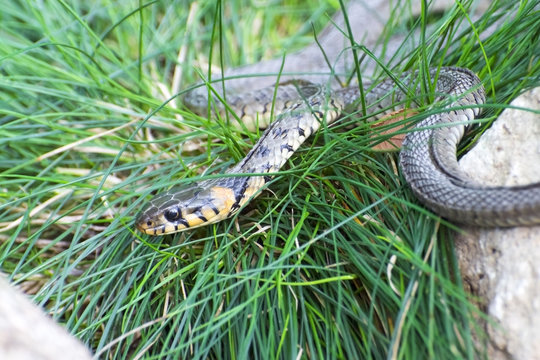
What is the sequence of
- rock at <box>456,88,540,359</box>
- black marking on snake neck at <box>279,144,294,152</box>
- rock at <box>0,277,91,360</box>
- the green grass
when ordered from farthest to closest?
1. black marking on snake neck at <box>279,144,294,152</box>
2. the green grass
3. rock at <box>456,88,540,359</box>
4. rock at <box>0,277,91,360</box>

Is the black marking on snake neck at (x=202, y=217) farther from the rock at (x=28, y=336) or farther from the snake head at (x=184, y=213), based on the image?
the rock at (x=28, y=336)

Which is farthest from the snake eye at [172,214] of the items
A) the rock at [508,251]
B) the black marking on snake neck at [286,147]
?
the rock at [508,251]

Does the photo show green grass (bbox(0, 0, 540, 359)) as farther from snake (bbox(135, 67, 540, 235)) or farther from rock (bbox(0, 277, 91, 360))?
rock (bbox(0, 277, 91, 360))

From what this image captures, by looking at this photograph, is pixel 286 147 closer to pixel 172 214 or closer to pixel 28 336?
pixel 172 214

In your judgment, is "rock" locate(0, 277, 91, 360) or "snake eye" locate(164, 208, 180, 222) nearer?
"rock" locate(0, 277, 91, 360)

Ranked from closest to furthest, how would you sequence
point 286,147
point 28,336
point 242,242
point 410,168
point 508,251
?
point 28,336 < point 508,251 < point 410,168 < point 242,242 < point 286,147

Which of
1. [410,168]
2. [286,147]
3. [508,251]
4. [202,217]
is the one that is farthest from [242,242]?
[508,251]

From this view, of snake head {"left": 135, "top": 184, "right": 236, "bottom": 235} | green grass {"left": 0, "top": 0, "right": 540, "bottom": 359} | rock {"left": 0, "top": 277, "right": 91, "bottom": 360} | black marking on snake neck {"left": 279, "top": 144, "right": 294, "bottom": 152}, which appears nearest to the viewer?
rock {"left": 0, "top": 277, "right": 91, "bottom": 360}

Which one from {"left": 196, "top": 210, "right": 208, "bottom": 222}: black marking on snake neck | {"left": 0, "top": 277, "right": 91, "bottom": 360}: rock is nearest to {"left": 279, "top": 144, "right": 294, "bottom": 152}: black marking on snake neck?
{"left": 196, "top": 210, "right": 208, "bottom": 222}: black marking on snake neck

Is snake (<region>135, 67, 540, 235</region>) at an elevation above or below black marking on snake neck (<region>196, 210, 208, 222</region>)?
above
